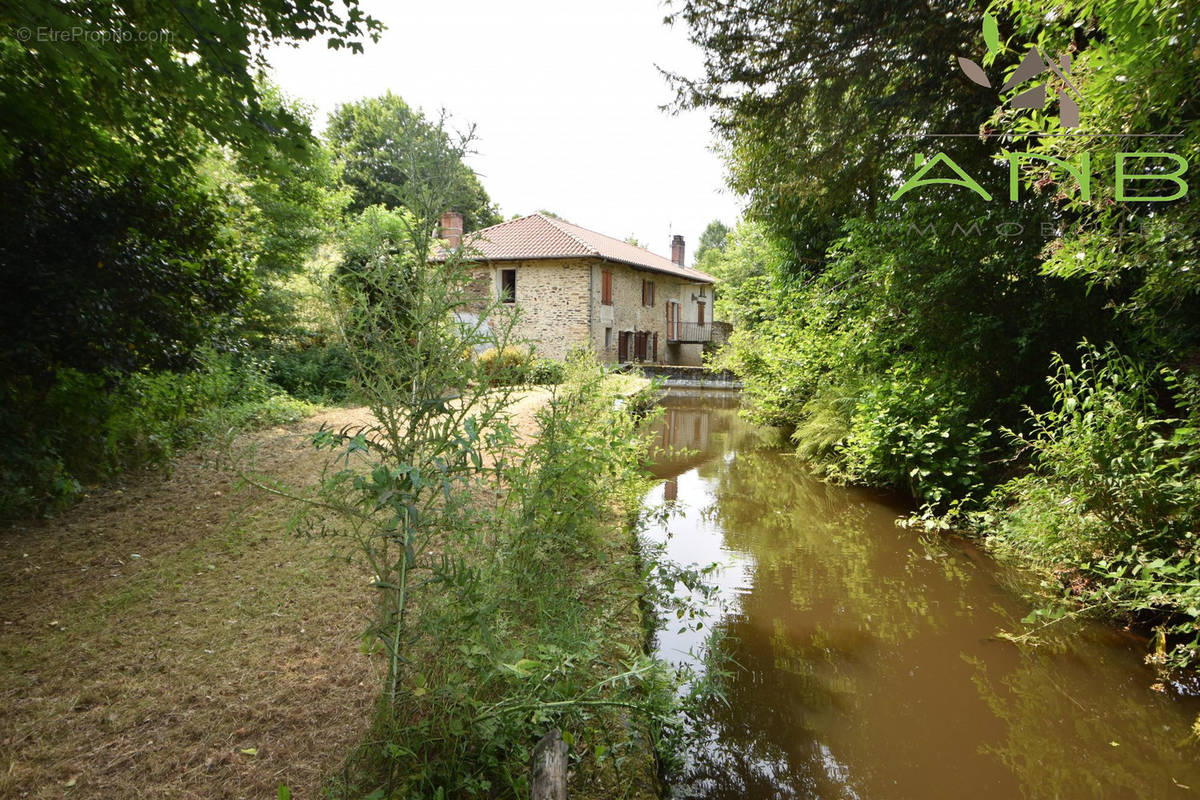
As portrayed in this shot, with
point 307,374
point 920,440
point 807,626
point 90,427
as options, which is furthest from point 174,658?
point 307,374

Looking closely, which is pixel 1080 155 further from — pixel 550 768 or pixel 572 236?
pixel 572 236

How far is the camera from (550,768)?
6.01 ft

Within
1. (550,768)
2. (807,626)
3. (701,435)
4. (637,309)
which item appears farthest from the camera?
(637,309)

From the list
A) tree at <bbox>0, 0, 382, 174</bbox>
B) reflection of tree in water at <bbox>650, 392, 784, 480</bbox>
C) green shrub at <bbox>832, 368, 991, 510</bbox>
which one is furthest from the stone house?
tree at <bbox>0, 0, 382, 174</bbox>

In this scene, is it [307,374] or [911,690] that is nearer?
[911,690]

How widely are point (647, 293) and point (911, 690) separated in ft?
77.1

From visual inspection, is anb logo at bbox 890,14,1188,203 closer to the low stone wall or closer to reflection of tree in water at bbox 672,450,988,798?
reflection of tree in water at bbox 672,450,988,798

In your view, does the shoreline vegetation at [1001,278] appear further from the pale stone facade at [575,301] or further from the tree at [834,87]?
the pale stone facade at [575,301]

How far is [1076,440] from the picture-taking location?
175 inches

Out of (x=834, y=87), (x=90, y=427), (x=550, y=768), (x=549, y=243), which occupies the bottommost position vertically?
(x=550, y=768)

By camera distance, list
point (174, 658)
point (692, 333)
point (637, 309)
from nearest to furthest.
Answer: point (174, 658) < point (637, 309) < point (692, 333)

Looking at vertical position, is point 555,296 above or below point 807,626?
above

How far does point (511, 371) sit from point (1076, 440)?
179 inches

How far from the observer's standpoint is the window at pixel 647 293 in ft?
84.9
